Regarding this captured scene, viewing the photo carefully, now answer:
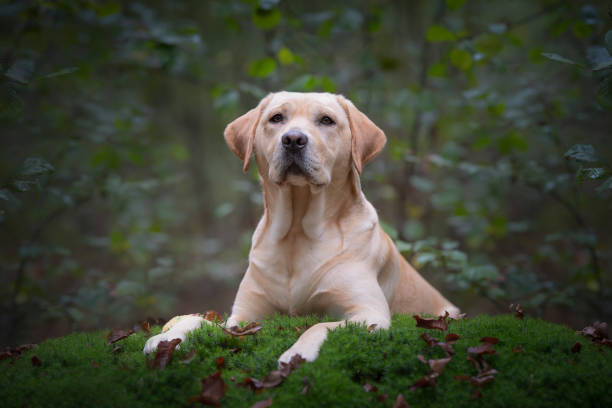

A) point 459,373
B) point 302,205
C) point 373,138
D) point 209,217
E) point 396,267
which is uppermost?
point 373,138

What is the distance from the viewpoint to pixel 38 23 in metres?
5.51

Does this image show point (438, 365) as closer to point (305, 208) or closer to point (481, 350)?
point (481, 350)


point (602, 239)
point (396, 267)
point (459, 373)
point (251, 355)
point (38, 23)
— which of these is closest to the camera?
point (459, 373)

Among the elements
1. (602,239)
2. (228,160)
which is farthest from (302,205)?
(228,160)

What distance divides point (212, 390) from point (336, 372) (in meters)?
0.68

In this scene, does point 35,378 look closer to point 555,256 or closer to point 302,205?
point 302,205

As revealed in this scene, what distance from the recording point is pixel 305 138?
10.1 feet

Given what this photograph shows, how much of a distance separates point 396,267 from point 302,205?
103cm

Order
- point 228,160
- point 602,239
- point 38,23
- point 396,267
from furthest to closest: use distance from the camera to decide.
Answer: point 228,160 < point 602,239 < point 38,23 < point 396,267

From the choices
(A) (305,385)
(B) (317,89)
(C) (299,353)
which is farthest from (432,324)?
(B) (317,89)

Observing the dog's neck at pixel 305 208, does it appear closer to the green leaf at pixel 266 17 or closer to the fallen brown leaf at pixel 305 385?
the fallen brown leaf at pixel 305 385

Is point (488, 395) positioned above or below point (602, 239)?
above

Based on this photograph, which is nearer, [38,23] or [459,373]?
[459,373]

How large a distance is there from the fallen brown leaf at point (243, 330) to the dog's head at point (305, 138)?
1.05 meters
